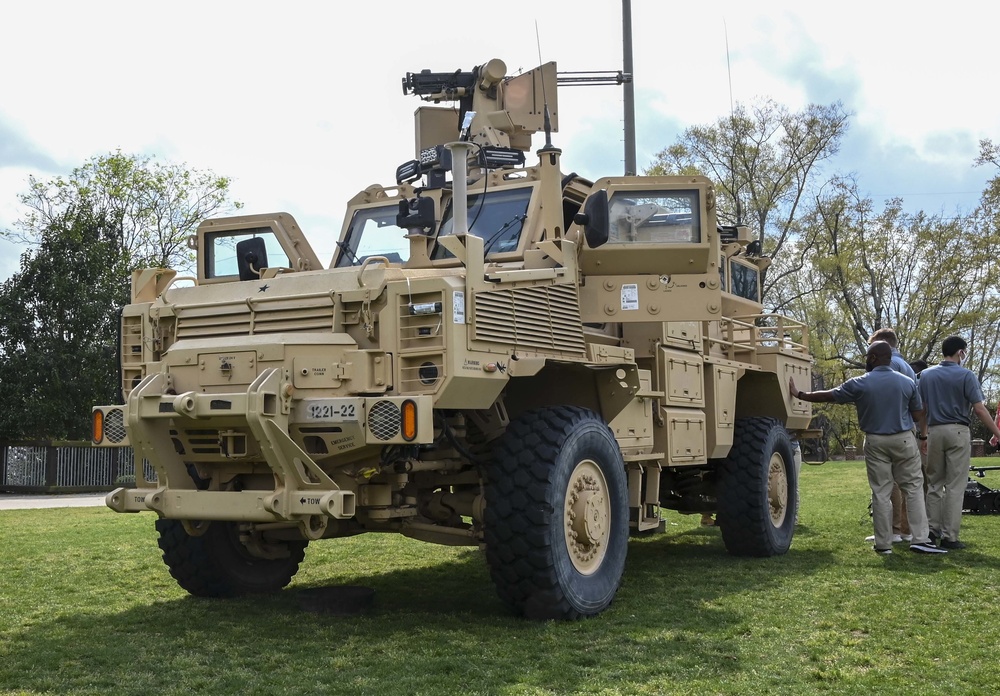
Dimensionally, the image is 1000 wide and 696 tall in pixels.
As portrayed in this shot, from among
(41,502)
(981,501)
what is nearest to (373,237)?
(981,501)

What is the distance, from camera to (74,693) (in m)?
5.29

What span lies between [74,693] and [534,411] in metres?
3.01

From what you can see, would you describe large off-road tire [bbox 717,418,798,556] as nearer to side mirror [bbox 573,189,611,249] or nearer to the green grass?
the green grass

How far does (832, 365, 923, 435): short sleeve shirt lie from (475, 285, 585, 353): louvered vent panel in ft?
10.9

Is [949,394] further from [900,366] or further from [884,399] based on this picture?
[884,399]

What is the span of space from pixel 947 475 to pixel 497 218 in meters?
4.88

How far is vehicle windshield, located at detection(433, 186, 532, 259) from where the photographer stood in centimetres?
800

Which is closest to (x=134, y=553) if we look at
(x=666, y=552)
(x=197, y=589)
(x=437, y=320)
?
(x=197, y=589)

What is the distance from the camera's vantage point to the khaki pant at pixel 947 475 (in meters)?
10.1

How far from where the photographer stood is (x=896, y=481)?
9.88 metres

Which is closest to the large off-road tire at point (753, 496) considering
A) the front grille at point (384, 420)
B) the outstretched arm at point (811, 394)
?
the outstretched arm at point (811, 394)

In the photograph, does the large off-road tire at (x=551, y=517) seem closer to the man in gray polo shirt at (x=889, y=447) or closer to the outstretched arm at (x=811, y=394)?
the man in gray polo shirt at (x=889, y=447)

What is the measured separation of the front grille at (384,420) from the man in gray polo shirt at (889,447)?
5.07 m

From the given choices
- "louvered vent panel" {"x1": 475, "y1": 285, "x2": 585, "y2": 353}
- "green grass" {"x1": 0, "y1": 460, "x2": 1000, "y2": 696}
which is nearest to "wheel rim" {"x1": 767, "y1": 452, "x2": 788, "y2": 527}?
"green grass" {"x1": 0, "y1": 460, "x2": 1000, "y2": 696}
